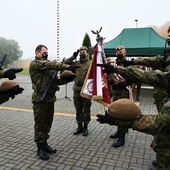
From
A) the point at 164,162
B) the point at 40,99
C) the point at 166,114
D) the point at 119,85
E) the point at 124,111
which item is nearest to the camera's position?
the point at 166,114

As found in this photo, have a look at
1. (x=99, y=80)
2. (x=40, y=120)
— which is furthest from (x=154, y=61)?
(x=40, y=120)

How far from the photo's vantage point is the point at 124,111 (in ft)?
6.86

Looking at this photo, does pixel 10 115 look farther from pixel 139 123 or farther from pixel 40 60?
pixel 139 123

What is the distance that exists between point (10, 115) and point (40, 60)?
4.09 metres

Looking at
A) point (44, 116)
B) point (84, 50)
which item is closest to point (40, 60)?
point (44, 116)

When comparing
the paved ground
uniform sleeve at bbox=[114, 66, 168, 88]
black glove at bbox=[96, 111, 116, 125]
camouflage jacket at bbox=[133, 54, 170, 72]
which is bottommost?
the paved ground

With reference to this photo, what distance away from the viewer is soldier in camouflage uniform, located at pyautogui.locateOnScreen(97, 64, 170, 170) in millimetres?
2059

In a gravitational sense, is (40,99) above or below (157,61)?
below

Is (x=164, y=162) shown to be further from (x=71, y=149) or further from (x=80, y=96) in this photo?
(x=80, y=96)

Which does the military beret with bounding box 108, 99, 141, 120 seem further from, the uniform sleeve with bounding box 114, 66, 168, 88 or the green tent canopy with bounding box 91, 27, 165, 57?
the green tent canopy with bounding box 91, 27, 165, 57

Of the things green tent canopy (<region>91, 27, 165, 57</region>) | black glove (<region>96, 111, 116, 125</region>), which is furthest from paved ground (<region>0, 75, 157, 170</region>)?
green tent canopy (<region>91, 27, 165, 57</region>)

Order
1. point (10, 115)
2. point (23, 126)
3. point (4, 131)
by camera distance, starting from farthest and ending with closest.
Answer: point (10, 115), point (23, 126), point (4, 131)

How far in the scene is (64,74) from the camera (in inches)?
190

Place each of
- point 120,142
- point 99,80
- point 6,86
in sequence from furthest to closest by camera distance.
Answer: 1. point 120,142
2. point 99,80
3. point 6,86
